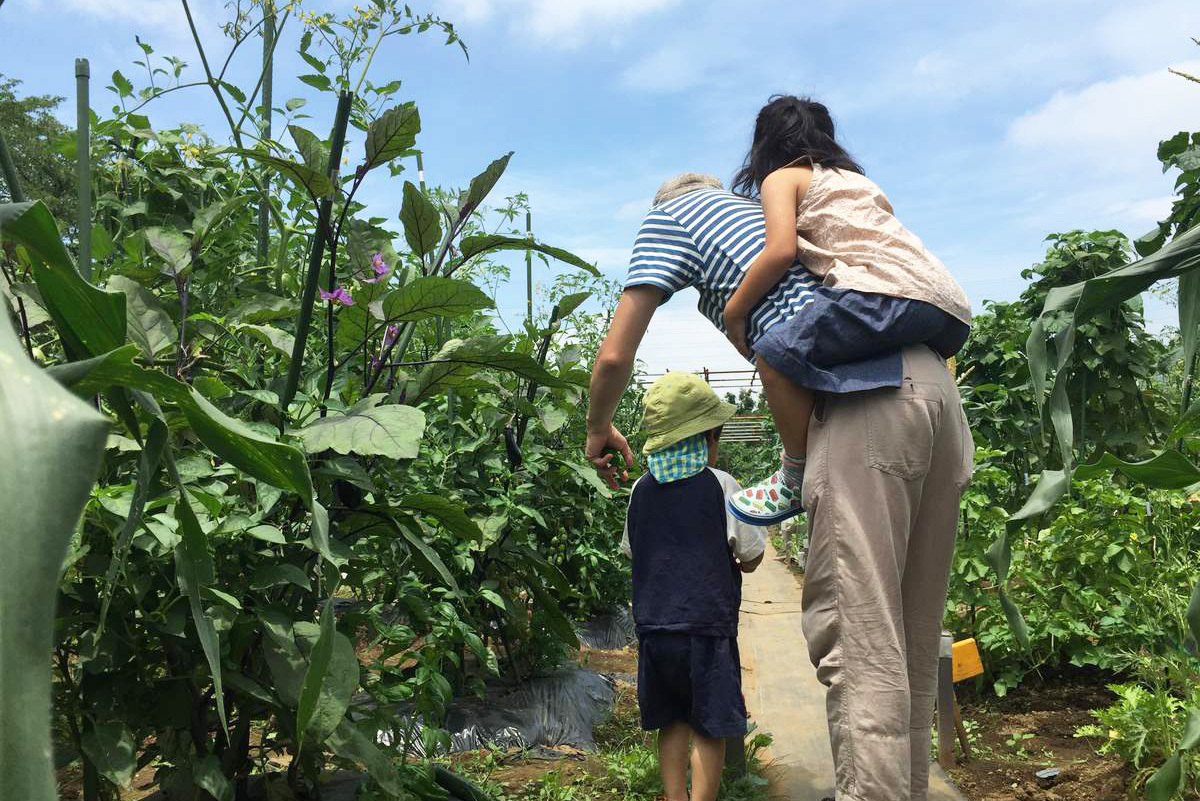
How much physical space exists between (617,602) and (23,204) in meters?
4.70

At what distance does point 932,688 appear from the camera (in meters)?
2.03

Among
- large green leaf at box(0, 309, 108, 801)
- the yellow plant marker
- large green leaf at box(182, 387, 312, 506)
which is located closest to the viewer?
large green leaf at box(0, 309, 108, 801)

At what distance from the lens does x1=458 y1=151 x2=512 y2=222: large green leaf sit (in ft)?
5.98

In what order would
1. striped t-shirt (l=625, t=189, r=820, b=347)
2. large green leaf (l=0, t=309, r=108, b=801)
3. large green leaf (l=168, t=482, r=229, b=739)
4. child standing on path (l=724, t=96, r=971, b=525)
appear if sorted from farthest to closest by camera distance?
striped t-shirt (l=625, t=189, r=820, b=347), child standing on path (l=724, t=96, r=971, b=525), large green leaf (l=168, t=482, r=229, b=739), large green leaf (l=0, t=309, r=108, b=801)

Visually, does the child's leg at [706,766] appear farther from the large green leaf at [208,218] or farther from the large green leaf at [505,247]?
the large green leaf at [208,218]

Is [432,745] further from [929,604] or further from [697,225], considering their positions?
[697,225]

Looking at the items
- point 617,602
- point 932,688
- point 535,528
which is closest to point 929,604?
point 932,688

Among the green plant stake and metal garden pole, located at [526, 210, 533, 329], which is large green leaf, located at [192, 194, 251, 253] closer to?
the green plant stake

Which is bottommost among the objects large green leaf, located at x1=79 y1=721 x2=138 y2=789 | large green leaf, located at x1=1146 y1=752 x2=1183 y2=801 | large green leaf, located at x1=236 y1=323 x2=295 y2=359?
large green leaf, located at x1=1146 y1=752 x2=1183 y2=801

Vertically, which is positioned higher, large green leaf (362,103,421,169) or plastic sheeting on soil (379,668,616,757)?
large green leaf (362,103,421,169)

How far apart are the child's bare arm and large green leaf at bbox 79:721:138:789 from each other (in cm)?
132

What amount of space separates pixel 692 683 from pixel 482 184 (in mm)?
1434

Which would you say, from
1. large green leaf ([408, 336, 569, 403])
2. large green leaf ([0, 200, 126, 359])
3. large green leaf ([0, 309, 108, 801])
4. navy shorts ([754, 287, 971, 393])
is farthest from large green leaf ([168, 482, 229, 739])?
navy shorts ([754, 287, 971, 393])

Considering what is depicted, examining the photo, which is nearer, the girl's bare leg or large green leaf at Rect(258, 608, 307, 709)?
large green leaf at Rect(258, 608, 307, 709)
